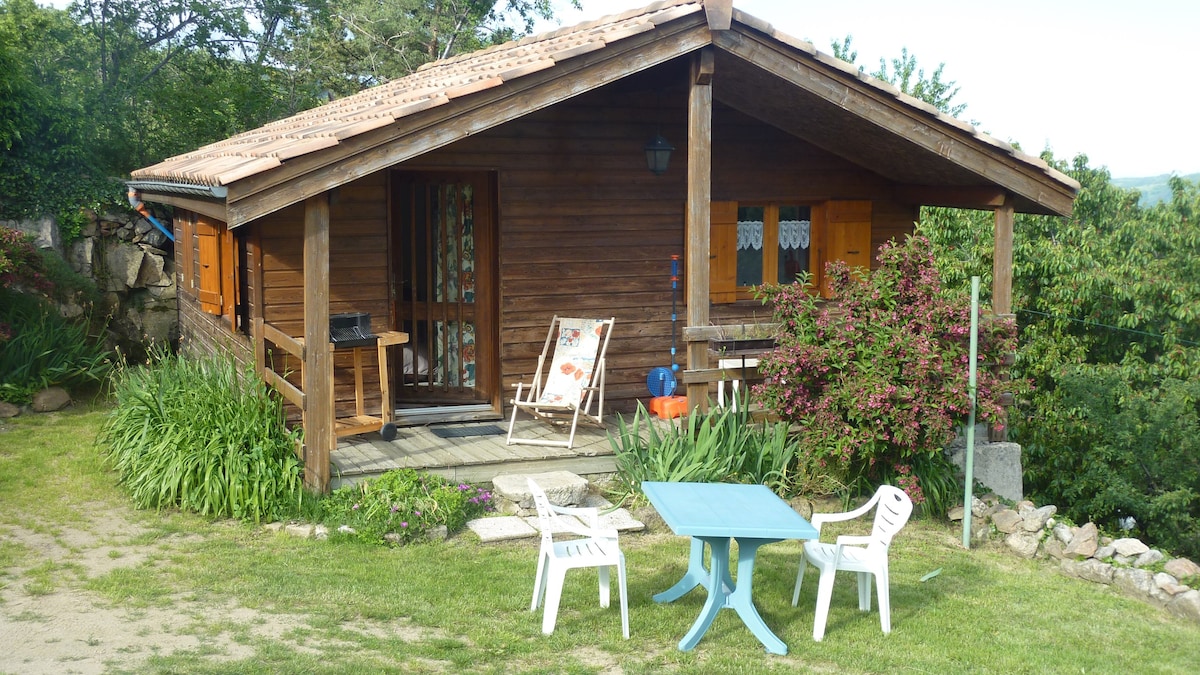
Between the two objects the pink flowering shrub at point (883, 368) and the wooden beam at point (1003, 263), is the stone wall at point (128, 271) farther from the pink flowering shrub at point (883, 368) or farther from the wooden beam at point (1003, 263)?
the wooden beam at point (1003, 263)

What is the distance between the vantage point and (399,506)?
24.4 feet

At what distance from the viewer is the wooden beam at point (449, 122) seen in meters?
7.13

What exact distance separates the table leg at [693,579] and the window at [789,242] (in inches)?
184

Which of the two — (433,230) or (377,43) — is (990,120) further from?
(433,230)

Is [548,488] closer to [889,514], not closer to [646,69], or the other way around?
[889,514]

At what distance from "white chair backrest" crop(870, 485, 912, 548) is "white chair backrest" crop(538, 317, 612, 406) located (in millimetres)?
3465

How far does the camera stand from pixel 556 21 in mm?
28969

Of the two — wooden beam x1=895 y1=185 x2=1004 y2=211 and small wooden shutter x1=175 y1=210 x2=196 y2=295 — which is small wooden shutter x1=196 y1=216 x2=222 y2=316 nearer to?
small wooden shutter x1=175 y1=210 x2=196 y2=295

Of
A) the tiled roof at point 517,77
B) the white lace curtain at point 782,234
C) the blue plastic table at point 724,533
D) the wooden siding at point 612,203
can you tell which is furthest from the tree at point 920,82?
the blue plastic table at point 724,533

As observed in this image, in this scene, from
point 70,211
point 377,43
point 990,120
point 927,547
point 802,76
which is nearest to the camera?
point 927,547

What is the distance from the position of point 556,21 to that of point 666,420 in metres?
21.3

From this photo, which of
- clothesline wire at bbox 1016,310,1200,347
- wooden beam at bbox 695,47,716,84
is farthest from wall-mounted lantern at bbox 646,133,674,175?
clothesline wire at bbox 1016,310,1200,347

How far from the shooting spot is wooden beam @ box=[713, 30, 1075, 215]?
8289 mm

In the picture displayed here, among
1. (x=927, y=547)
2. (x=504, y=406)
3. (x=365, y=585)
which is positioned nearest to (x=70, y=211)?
(x=504, y=406)
